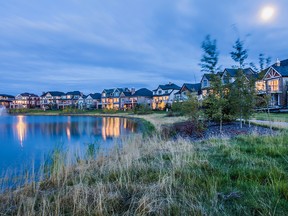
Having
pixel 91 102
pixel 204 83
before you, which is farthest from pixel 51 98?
pixel 204 83

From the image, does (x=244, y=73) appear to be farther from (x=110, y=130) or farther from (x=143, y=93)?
(x=143, y=93)

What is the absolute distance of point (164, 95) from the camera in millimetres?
68938

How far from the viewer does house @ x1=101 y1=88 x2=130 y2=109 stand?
8409cm

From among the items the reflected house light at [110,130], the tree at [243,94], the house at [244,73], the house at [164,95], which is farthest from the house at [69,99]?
the tree at [243,94]

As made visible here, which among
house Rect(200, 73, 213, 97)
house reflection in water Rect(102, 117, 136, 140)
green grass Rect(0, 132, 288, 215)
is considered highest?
house Rect(200, 73, 213, 97)

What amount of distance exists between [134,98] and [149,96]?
16.7ft

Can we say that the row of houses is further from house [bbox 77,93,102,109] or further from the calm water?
the calm water

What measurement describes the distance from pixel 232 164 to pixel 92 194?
3.55 metres

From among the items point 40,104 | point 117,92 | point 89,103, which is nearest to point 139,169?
point 117,92

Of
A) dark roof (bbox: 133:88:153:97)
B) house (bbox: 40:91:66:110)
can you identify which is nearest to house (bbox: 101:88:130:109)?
dark roof (bbox: 133:88:153:97)

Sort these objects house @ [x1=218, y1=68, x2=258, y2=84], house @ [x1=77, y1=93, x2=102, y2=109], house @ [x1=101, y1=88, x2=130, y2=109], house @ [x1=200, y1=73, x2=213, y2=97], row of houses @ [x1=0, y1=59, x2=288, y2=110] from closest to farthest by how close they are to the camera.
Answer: house @ [x1=218, y1=68, x2=258, y2=84], house @ [x1=200, y1=73, x2=213, y2=97], row of houses @ [x1=0, y1=59, x2=288, y2=110], house @ [x1=101, y1=88, x2=130, y2=109], house @ [x1=77, y1=93, x2=102, y2=109]

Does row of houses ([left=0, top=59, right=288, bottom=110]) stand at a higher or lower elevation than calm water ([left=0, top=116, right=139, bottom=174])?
higher

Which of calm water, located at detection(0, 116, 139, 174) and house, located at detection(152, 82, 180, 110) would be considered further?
house, located at detection(152, 82, 180, 110)

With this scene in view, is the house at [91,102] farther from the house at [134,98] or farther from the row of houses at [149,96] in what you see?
the house at [134,98]
